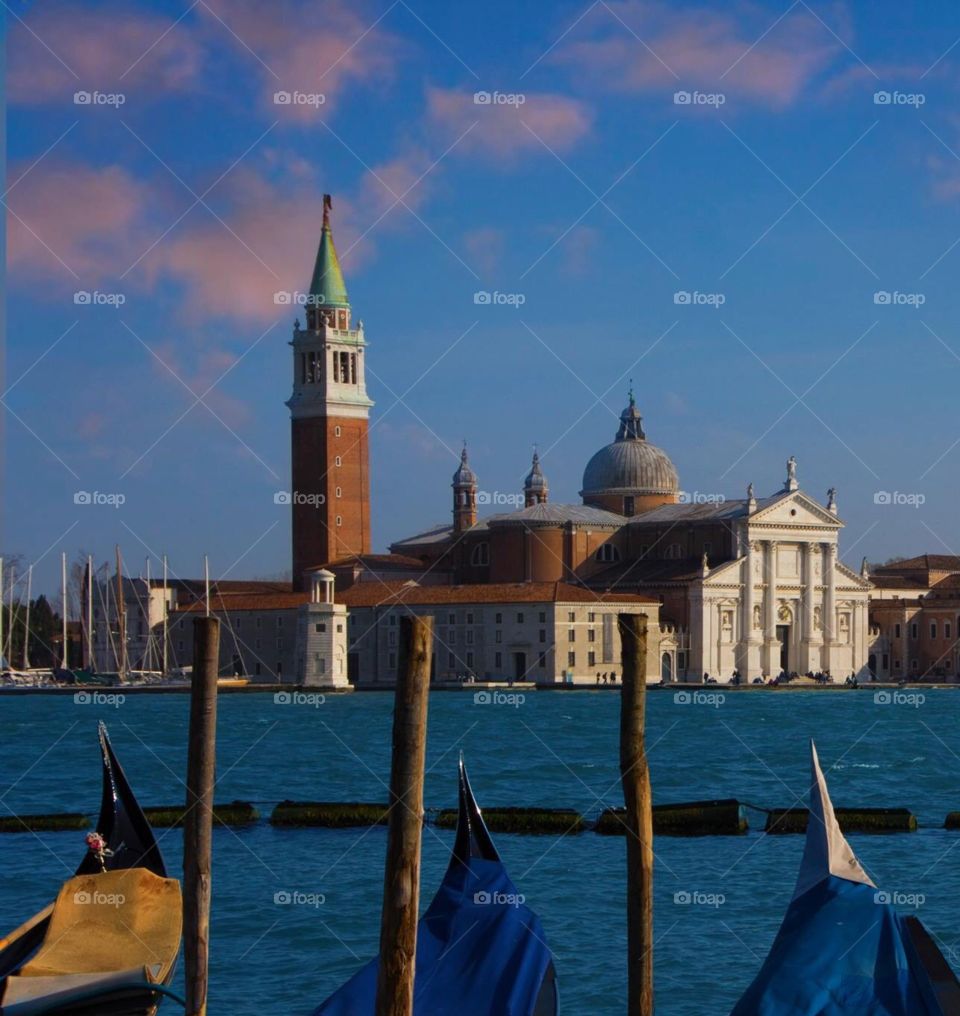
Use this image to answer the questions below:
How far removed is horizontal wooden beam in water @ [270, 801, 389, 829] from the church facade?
132 ft

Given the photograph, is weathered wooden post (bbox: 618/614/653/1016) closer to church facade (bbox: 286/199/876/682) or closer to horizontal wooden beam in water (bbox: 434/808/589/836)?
horizontal wooden beam in water (bbox: 434/808/589/836)

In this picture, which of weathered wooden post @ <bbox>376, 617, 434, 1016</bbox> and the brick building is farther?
the brick building

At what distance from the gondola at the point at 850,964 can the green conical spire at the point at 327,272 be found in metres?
55.4

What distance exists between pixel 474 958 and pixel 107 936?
6.21 feet

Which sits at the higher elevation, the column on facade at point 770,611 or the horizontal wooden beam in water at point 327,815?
the column on facade at point 770,611

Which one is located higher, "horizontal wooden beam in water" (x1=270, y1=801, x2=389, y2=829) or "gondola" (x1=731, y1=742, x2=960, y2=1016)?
"gondola" (x1=731, y1=742, x2=960, y2=1016)

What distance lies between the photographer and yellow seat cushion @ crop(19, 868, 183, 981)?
9.36m

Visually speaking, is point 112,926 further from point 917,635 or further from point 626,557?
point 917,635

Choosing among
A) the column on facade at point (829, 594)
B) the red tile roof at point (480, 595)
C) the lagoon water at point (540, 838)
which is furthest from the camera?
the column on facade at point (829, 594)

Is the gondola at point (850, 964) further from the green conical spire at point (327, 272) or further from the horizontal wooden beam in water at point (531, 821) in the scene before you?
the green conical spire at point (327, 272)

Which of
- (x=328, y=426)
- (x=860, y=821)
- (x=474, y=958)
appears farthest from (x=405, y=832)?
(x=328, y=426)

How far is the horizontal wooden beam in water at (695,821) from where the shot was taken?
58.3 feet

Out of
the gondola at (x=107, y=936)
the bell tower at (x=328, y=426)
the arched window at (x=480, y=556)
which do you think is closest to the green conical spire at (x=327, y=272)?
the bell tower at (x=328, y=426)

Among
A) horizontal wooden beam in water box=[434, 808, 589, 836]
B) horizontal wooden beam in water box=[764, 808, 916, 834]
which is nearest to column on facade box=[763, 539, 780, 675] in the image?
horizontal wooden beam in water box=[764, 808, 916, 834]
